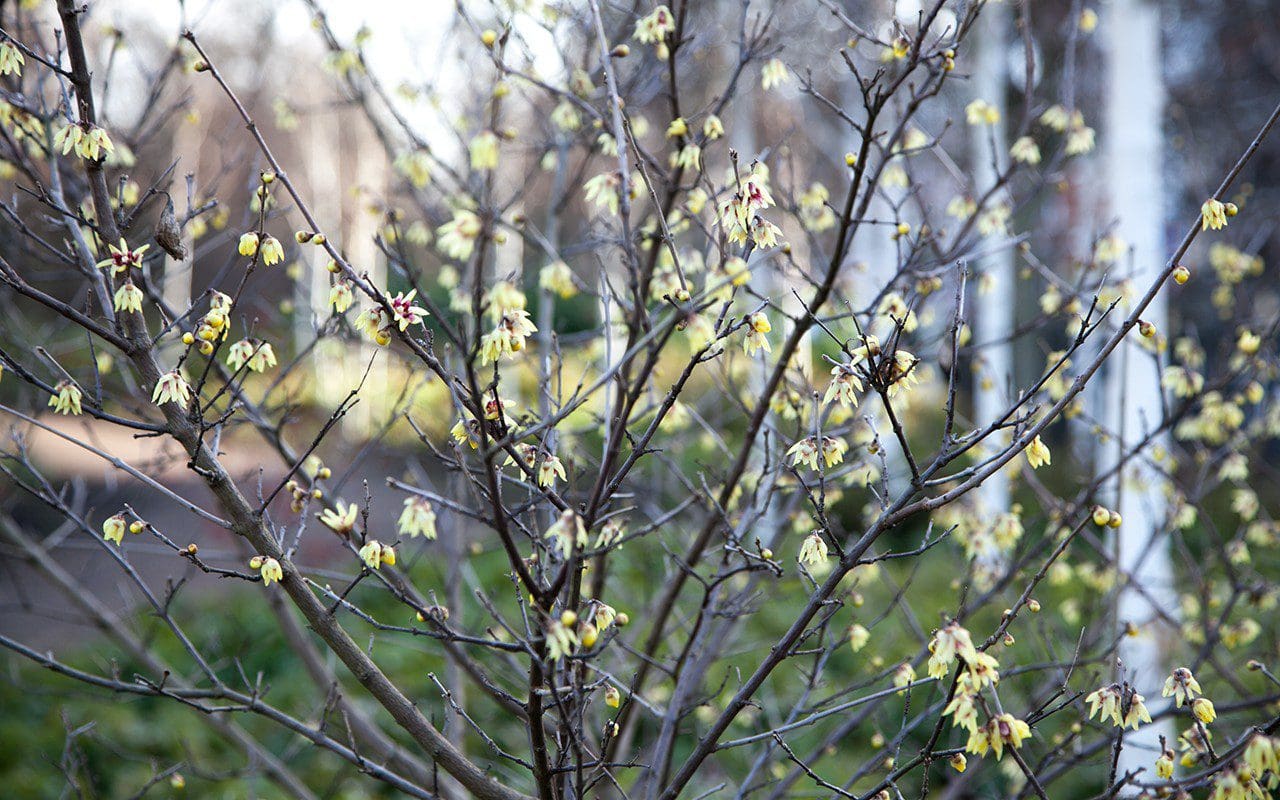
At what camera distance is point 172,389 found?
1691mm

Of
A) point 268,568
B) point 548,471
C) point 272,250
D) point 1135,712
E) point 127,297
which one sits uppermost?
point 272,250

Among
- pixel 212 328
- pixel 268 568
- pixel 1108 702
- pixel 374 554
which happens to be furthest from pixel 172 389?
pixel 1108 702

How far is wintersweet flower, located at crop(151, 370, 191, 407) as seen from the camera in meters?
1.69

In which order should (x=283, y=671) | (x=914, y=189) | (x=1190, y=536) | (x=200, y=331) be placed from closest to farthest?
(x=200, y=331) < (x=914, y=189) < (x=283, y=671) < (x=1190, y=536)

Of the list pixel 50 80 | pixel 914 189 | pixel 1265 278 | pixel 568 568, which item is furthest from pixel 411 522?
pixel 1265 278

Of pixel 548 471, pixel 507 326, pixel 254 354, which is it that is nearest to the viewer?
pixel 507 326

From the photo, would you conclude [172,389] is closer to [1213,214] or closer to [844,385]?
[844,385]

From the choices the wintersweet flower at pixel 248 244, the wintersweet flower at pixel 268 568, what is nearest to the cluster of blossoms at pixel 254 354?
the wintersweet flower at pixel 248 244

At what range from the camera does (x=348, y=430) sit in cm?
1275

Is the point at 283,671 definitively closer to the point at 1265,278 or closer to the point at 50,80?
the point at 50,80

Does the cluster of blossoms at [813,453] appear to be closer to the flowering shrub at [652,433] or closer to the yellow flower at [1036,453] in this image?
the flowering shrub at [652,433]

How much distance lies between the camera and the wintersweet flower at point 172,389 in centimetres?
169

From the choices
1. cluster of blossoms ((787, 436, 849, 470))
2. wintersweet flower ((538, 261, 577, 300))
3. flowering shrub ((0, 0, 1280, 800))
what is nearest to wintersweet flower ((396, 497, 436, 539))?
flowering shrub ((0, 0, 1280, 800))

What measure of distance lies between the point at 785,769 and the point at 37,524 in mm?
6639
